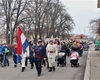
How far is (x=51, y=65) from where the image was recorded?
15719mm

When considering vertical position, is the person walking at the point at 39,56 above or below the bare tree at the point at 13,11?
below

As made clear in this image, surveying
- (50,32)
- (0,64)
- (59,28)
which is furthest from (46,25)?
(0,64)

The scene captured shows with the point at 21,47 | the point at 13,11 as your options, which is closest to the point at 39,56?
the point at 21,47

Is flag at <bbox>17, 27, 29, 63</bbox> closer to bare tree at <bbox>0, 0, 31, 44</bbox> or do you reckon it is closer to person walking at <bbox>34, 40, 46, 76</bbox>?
person walking at <bbox>34, 40, 46, 76</bbox>

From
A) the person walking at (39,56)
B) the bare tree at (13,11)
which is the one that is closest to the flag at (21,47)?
the person walking at (39,56)

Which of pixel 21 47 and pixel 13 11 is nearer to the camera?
pixel 21 47

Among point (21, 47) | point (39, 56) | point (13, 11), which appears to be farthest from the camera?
point (13, 11)

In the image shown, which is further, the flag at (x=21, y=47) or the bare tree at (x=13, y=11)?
the bare tree at (x=13, y=11)

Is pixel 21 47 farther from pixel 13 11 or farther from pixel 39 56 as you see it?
pixel 13 11

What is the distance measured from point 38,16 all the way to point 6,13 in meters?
9.17

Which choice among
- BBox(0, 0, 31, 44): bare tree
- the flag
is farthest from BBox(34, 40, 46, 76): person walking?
BBox(0, 0, 31, 44): bare tree

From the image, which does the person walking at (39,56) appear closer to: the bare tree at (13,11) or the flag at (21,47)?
the flag at (21,47)

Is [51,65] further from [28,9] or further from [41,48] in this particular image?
[28,9]

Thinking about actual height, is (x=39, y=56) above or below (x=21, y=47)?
below
